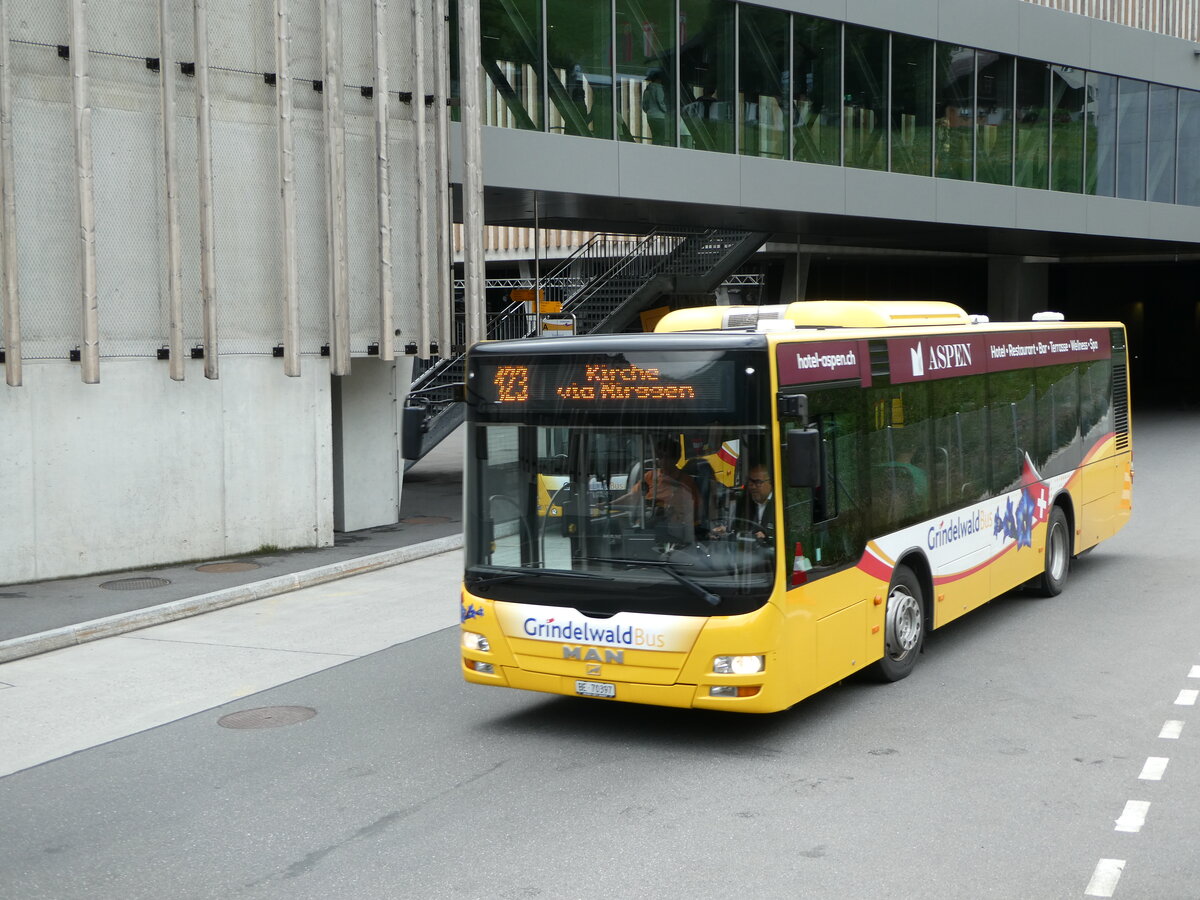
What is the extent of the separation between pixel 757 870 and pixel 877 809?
1.10m

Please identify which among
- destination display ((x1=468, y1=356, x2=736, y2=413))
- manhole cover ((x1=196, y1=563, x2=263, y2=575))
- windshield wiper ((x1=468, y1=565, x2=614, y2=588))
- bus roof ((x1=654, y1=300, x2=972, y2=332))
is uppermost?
bus roof ((x1=654, y1=300, x2=972, y2=332))

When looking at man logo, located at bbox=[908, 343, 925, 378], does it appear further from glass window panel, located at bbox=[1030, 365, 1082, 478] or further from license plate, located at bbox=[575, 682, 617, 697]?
license plate, located at bbox=[575, 682, 617, 697]

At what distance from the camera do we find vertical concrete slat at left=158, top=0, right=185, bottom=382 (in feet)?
47.9

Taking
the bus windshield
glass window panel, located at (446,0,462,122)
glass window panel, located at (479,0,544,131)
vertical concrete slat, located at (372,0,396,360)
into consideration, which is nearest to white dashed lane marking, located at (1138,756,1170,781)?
the bus windshield

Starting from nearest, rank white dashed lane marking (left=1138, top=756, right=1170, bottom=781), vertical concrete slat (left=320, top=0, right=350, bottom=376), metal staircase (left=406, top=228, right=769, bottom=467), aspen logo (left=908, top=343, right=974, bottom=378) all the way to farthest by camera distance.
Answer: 1. white dashed lane marking (left=1138, top=756, right=1170, bottom=781)
2. aspen logo (left=908, top=343, right=974, bottom=378)
3. vertical concrete slat (left=320, top=0, right=350, bottom=376)
4. metal staircase (left=406, top=228, right=769, bottom=467)

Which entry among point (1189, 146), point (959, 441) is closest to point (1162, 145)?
point (1189, 146)

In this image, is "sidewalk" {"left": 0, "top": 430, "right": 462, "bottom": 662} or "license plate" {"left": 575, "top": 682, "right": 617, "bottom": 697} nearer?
"license plate" {"left": 575, "top": 682, "right": 617, "bottom": 697}

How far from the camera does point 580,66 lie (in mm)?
20125

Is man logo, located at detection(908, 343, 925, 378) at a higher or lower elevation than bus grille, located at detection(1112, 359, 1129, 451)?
higher

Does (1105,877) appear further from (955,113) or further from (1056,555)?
(955,113)

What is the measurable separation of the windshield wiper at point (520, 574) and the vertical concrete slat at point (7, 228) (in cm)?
730

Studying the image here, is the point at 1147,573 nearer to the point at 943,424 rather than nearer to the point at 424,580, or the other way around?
the point at 943,424

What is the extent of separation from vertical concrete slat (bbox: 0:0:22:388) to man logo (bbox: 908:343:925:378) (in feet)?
29.6

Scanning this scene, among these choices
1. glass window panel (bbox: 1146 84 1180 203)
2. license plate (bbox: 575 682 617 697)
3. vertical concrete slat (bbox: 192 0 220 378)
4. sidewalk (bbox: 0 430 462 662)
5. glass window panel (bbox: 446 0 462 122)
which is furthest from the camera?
glass window panel (bbox: 1146 84 1180 203)
